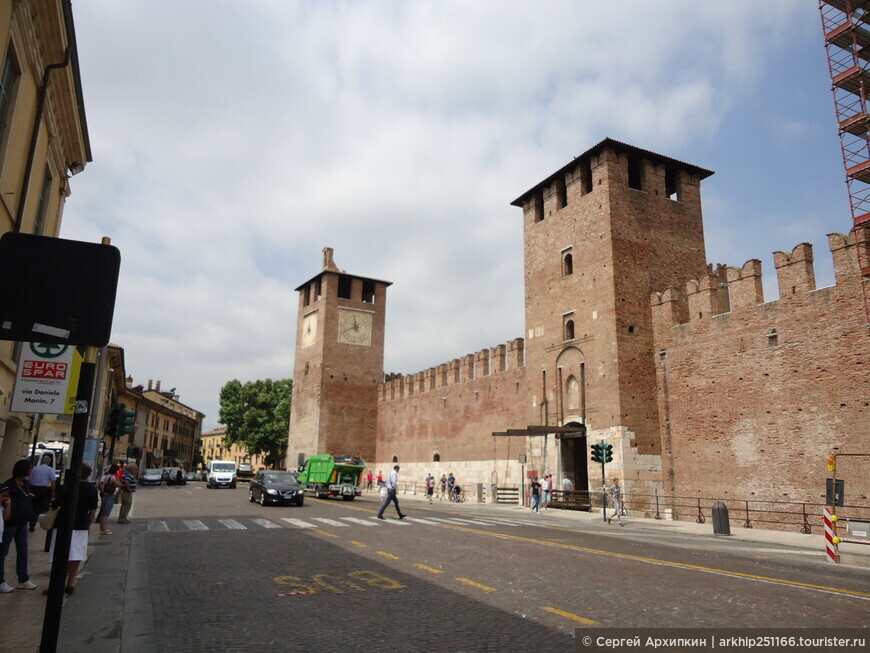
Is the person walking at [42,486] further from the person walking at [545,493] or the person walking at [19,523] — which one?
the person walking at [545,493]

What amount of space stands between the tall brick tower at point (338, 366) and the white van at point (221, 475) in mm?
7810

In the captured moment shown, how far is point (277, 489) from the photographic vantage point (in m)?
21.9

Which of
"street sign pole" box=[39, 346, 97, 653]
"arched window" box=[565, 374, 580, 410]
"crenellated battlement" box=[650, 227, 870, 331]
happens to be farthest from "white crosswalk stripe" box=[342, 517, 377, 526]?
"crenellated battlement" box=[650, 227, 870, 331]

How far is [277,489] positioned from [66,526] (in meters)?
19.4

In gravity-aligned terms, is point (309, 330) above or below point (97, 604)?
above

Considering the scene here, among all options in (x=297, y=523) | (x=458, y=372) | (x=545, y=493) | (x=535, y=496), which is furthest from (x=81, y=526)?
(x=458, y=372)

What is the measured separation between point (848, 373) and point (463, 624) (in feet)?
53.6

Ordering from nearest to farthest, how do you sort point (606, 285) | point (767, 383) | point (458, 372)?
point (767, 383) < point (606, 285) < point (458, 372)

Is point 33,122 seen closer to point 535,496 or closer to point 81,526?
point 81,526

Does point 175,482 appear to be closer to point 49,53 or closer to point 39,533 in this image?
point 39,533

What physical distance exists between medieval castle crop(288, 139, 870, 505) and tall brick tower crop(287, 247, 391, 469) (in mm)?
7470

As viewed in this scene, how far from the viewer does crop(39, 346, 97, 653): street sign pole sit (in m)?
3.31

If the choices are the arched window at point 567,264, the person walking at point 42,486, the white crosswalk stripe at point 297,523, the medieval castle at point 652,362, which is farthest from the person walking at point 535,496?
the person walking at point 42,486

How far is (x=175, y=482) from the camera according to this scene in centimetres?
4397
